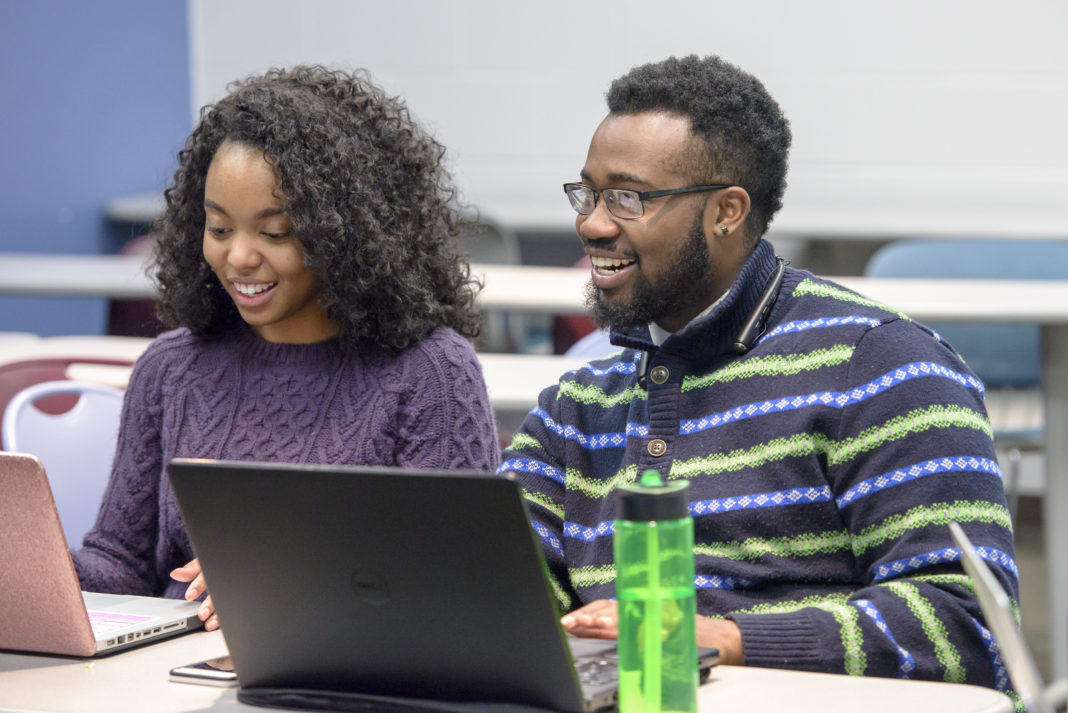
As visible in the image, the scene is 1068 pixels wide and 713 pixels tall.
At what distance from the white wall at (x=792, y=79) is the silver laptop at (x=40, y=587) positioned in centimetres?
332

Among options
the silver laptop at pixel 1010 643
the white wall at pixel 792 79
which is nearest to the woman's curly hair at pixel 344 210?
the silver laptop at pixel 1010 643

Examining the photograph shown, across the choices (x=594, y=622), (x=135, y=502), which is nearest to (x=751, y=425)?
(x=594, y=622)

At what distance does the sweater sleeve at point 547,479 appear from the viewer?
60.1 inches

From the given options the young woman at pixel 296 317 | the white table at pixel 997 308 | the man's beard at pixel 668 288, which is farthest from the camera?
the white table at pixel 997 308

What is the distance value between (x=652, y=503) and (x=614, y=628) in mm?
250

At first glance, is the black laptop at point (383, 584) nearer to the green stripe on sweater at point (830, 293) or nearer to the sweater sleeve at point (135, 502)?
the green stripe on sweater at point (830, 293)

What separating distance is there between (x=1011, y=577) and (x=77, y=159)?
14.7 feet

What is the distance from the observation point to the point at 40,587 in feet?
3.95

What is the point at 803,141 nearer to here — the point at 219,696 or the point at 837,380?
the point at 837,380

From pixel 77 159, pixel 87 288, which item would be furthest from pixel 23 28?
pixel 87 288

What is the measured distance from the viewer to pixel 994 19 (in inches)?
186

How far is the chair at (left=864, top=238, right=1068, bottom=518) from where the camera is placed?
3410mm

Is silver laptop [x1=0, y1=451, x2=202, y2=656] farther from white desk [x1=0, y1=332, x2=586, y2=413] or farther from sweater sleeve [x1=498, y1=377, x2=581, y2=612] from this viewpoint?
white desk [x1=0, y1=332, x2=586, y2=413]

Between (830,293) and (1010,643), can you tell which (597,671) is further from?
(830,293)
